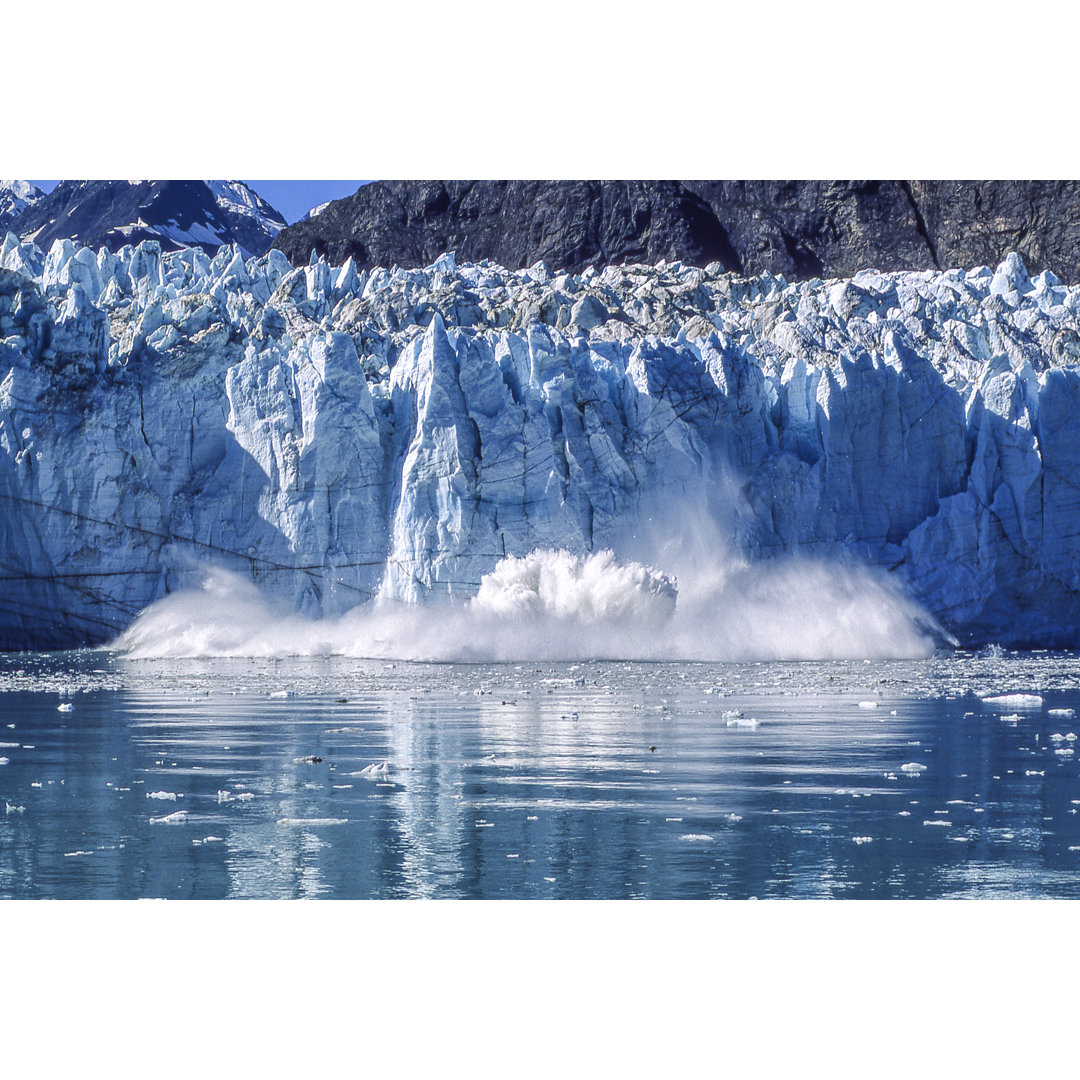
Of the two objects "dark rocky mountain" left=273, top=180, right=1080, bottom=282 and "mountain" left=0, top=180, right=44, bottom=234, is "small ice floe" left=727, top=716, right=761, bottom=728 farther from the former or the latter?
"mountain" left=0, top=180, right=44, bottom=234

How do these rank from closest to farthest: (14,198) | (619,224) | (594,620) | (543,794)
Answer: (543,794)
(594,620)
(14,198)
(619,224)

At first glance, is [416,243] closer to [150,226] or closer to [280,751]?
[150,226]

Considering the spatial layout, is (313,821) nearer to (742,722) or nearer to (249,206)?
(742,722)

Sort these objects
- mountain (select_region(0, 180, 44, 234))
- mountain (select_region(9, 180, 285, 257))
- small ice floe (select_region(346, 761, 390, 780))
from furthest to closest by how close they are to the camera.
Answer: mountain (select_region(0, 180, 44, 234)) → mountain (select_region(9, 180, 285, 257)) → small ice floe (select_region(346, 761, 390, 780))

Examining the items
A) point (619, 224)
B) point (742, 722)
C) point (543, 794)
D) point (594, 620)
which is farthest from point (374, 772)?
point (619, 224)

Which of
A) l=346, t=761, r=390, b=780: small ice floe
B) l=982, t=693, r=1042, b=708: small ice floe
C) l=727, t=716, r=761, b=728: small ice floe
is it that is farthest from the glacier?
l=346, t=761, r=390, b=780: small ice floe

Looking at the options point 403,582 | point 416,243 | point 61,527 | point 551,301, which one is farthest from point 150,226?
point 403,582
